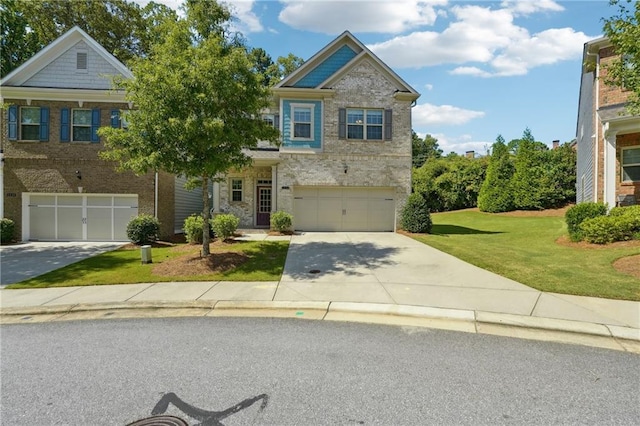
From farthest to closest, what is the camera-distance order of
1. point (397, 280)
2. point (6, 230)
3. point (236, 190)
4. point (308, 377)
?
point (236, 190)
point (6, 230)
point (397, 280)
point (308, 377)

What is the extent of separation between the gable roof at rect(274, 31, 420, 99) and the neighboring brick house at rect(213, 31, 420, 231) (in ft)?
0.15

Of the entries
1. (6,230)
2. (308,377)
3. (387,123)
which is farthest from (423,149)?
(308,377)

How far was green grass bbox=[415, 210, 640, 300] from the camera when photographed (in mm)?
7059

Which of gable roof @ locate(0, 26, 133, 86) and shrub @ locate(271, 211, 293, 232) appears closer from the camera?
gable roof @ locate(0, 26, 133, 86)

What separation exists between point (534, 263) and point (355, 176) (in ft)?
30.3

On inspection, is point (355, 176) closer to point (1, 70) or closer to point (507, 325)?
point (507, 325)

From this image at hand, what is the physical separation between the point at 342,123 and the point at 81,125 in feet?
40.1

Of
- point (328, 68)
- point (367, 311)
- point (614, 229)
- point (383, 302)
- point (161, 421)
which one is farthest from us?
point (328, 68)

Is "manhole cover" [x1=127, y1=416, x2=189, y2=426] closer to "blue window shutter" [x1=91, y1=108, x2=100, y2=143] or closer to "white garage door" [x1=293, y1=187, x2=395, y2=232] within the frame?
"white garage door" [x1=293, y1=187, x2=395, y2=232]

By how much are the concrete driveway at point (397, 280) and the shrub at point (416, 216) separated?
3934 millimetres

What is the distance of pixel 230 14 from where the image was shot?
1595cm

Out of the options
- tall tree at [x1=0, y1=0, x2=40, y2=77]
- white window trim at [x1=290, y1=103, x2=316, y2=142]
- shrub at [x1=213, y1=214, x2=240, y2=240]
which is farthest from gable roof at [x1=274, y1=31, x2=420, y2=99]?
tall tree at [x1=0, y1=0, x2=40, y2=77]

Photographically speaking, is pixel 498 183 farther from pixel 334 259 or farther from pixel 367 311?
pixel 367 311

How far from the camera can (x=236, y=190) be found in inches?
728
